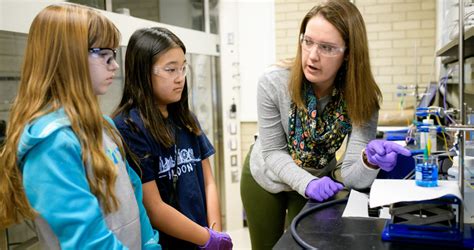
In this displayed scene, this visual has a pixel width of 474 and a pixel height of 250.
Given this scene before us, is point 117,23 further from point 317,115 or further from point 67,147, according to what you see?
point 67,147

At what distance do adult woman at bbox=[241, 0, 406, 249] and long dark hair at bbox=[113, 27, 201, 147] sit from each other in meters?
0.40

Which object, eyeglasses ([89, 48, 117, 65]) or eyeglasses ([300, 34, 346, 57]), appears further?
eyeglasses ([300, 34, 346, 57])

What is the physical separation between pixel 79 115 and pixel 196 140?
59 cm

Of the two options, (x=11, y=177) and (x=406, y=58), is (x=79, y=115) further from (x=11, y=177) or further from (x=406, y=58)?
(x=406, y=58)

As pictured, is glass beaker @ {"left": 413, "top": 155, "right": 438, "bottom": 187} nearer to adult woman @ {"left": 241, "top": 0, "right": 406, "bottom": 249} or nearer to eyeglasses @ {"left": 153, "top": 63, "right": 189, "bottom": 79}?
adult woman @ {"left": 241, "top": 0, "right": 406, "bottom": 249}

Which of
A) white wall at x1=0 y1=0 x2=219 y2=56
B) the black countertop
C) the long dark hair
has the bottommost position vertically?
the black countertop

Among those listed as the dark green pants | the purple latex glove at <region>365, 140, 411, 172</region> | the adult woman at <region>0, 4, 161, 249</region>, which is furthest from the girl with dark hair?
the purple latex glove at <region>365, 140, 411, 172</region>

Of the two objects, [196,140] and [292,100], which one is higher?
[292,100]

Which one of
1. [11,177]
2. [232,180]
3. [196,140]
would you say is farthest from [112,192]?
[232,180]

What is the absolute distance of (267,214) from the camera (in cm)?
169

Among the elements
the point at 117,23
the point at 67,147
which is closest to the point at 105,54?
the point at 67,147

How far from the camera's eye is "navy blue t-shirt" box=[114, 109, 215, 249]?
1.28 meters

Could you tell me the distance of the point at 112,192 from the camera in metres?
1.02

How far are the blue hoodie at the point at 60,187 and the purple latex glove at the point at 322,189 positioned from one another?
634 millimetres
